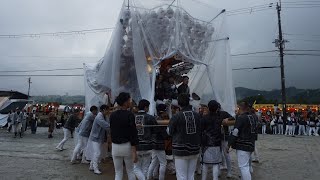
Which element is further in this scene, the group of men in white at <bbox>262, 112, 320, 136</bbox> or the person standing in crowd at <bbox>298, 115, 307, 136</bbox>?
the person standing in crowd at <bbox>298, 115, 307, 136</bbox>

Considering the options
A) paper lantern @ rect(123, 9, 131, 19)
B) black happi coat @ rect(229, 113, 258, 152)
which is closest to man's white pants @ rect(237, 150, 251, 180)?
black happi coat @ rect(229, 113, 258, 152)

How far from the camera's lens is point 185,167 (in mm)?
6340

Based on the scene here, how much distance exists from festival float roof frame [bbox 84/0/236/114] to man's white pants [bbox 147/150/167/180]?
1.20m

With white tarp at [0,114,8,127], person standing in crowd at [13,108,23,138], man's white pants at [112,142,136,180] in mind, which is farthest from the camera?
white tarp at [0,114,8,127]

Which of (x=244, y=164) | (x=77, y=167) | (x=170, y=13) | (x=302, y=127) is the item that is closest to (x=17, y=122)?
(x=77, y=167)

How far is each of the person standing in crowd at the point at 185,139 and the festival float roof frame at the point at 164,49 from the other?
2.44 meters

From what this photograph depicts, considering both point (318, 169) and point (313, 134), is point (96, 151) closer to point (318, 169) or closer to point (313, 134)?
point (318, 169)

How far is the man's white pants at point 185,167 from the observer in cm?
626

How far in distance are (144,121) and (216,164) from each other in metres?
1.85

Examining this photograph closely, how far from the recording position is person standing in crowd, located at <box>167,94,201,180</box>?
20.5ft

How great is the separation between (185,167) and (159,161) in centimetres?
204

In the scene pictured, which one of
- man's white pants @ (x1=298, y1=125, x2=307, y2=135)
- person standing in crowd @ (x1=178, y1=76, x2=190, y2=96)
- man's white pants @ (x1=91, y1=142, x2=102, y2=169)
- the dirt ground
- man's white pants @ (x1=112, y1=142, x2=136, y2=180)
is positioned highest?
person standing in crowd @ (x1=178, y1=76, x2=190, y2=96)

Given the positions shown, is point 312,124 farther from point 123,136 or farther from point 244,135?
point 123,136

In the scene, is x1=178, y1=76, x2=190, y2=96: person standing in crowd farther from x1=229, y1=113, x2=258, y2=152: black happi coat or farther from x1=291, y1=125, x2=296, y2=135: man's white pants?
x1=291, y1=125, x2=296, y2=135: man's white pants
